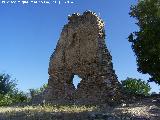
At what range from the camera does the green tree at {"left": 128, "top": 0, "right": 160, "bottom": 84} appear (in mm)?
26047

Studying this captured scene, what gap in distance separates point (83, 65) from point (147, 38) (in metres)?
5.03

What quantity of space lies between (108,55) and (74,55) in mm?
2850

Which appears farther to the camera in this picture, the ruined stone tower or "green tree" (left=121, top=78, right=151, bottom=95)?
"green tree" (left=121, top=78, right=151, bottom=95)

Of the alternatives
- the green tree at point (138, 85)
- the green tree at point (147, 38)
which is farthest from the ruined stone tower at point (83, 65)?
the green tree at point (138, 85)

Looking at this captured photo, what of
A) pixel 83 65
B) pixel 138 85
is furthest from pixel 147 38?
pixel 138 85

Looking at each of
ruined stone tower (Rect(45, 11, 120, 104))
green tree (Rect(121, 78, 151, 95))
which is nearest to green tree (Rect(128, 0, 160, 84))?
ruined stone tower (Rect(45, 11, 120, 104))

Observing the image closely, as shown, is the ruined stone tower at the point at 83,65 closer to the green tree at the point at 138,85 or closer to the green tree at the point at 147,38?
the green tree at the point at 147,38

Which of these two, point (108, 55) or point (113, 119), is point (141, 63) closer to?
point (108, 55)

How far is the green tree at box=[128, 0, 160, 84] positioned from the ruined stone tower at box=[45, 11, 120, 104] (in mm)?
2738

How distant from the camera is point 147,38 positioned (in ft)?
86.7

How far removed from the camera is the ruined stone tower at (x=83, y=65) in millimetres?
25562

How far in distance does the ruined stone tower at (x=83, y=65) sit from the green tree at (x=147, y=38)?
8.98 ft

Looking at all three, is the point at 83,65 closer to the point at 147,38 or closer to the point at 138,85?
the point at 147,38

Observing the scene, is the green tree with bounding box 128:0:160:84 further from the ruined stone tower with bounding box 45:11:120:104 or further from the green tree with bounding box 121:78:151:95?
the green tree with bounding box 121:78:151:95
